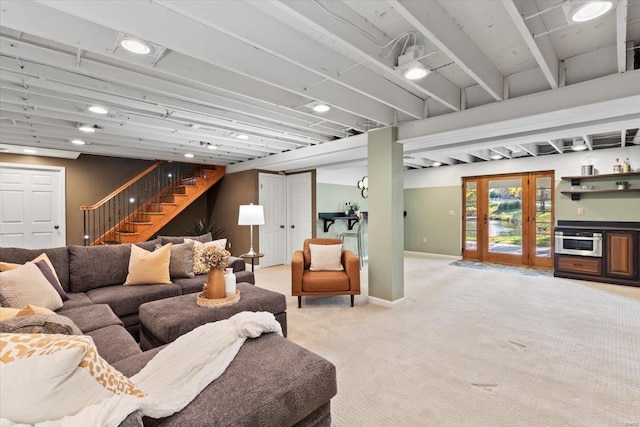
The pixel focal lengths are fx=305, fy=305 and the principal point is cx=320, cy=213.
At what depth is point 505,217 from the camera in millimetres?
6793

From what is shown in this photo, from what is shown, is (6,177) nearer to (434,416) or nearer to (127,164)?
(127,164)

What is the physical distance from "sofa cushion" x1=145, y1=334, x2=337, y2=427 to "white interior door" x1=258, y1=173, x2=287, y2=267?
5.07 m

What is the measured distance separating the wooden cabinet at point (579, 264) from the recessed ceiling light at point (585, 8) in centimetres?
495

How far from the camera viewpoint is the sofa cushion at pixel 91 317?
2.14m

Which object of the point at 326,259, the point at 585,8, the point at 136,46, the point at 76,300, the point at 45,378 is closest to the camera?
the point at 45,378

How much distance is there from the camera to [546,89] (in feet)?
9.41

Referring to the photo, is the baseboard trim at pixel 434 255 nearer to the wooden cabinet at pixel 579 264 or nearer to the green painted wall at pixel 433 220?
the green painted wall at pixel 433 220

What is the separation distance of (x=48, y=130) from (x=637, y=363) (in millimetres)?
6865

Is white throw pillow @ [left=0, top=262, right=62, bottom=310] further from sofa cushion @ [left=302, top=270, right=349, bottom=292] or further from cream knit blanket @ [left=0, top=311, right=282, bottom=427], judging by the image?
sofa cushion @ [left=302, top=270, right=349, bottom=292]

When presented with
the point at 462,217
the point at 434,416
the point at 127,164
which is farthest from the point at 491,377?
the point at 127,164

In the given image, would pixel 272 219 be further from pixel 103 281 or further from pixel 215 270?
pixel 215 270

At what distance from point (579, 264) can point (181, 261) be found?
6.34 metres

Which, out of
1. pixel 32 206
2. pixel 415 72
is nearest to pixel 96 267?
pixel 415 72

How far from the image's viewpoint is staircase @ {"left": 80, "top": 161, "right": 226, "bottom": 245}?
6.18 metres
